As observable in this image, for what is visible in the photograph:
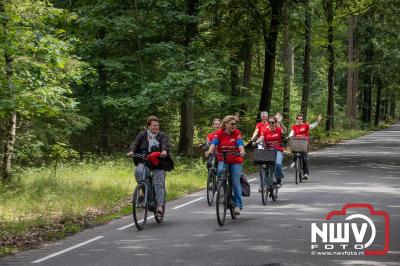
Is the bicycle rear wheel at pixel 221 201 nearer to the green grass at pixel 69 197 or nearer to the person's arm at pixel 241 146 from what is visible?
the person's arm at pixel 241 146

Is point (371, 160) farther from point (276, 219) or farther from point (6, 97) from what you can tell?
point (6, 97)

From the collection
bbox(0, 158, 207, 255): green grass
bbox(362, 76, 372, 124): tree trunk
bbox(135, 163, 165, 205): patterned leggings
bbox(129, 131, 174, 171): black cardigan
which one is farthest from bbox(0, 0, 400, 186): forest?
bbox(362, 76, 372, 124): tree trunk

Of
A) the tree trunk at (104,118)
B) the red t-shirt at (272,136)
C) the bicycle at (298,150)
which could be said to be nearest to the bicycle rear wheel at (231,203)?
the red t-shirt at (272,136)

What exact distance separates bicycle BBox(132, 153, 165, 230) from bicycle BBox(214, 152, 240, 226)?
1431 millimetres

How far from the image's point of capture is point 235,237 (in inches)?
402

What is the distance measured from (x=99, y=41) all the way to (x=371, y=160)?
1333 centimetres

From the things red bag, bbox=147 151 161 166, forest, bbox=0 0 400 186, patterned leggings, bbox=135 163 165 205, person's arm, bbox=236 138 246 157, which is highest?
forest, bbox=0 0 400 186

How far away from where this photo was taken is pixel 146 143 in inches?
472

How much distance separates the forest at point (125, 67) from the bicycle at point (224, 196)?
5275mm

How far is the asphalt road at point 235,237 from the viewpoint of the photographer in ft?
28.3

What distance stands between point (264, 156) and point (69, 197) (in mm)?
5301

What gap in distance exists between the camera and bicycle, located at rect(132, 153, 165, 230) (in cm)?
1135

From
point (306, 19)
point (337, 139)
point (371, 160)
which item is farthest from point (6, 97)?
point (337, 139)

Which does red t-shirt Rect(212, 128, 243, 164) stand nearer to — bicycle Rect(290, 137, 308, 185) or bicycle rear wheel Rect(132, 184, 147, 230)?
bicycle rear wheel Rect(132, 184, 147, 230)
